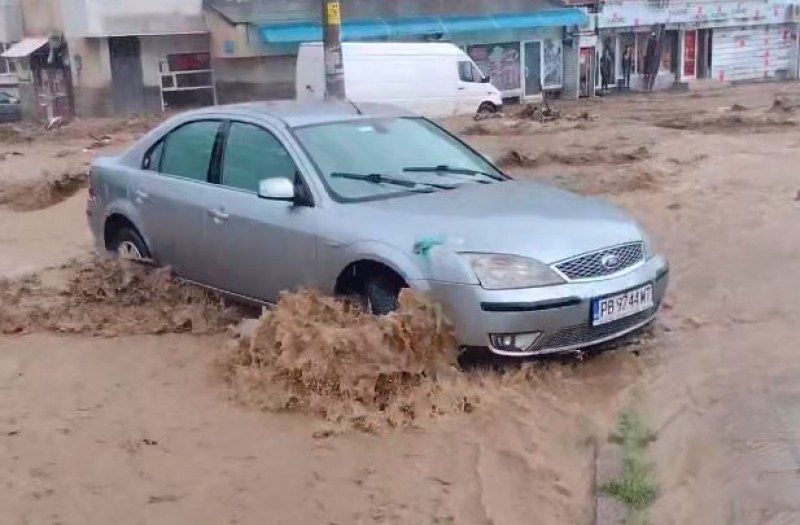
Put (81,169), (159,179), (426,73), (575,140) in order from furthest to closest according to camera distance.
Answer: (426,73) → (575,140) → (81,169) → (159,179)

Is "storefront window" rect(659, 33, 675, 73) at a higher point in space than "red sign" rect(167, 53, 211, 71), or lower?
lower

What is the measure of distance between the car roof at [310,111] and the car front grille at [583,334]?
81.5 inches

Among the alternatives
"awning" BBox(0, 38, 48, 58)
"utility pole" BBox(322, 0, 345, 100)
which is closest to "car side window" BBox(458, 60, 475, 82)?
"utility pole" BBox(322, 0, 345, 100)

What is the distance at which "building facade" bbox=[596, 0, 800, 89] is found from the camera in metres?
39.0

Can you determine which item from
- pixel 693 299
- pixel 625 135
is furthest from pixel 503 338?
pixel 625 135

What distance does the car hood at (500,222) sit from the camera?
17.5ft

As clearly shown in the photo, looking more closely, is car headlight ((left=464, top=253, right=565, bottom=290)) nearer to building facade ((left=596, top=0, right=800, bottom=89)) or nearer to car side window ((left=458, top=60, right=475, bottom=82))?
car side window ((left=458, top=60, right=475, bottom=82))

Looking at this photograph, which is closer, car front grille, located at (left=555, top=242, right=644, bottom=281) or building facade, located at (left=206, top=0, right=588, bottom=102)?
car front grille, located at (left=555, top=242, right=644, bottom=281)

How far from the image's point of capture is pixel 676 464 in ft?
15.2

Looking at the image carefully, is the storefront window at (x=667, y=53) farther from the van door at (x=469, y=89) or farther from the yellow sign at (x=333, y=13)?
the yellow sign at (x=333, y=13)

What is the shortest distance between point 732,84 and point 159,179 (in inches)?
1498

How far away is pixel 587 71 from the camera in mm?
37781

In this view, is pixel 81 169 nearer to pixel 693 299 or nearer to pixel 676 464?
pixel 693 299

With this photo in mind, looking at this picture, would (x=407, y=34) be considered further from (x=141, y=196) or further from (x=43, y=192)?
(x=141, y=196)
